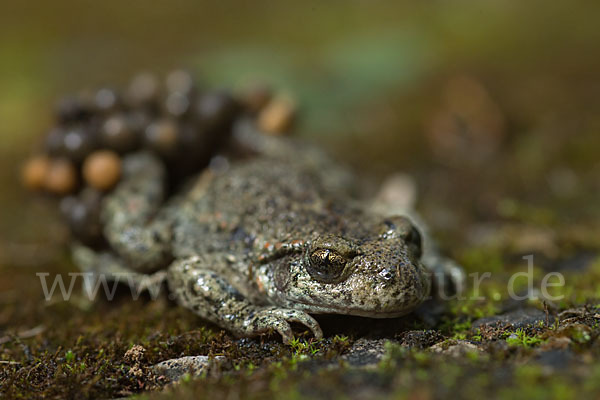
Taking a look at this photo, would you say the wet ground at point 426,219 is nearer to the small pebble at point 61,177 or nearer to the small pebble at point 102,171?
the small pebble at point 61,177

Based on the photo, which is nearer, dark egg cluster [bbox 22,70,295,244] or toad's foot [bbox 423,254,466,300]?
toad's foot [bbox 423,254,466,300]

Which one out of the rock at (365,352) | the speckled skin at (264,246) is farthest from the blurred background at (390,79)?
the rock at (365,352)

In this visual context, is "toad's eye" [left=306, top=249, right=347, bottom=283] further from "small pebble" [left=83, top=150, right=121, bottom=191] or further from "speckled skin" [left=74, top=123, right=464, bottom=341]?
"small pebble" [left=83, top=150, right=121, bottom=191]

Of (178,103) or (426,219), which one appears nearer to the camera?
(178,103)

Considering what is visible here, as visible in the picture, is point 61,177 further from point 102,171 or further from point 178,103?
point 178,103

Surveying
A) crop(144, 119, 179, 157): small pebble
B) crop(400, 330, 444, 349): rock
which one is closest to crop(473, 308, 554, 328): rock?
crop(400, 330, 444, 349): rock

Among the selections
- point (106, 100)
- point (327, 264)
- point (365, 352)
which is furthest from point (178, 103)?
point (365, 352)
